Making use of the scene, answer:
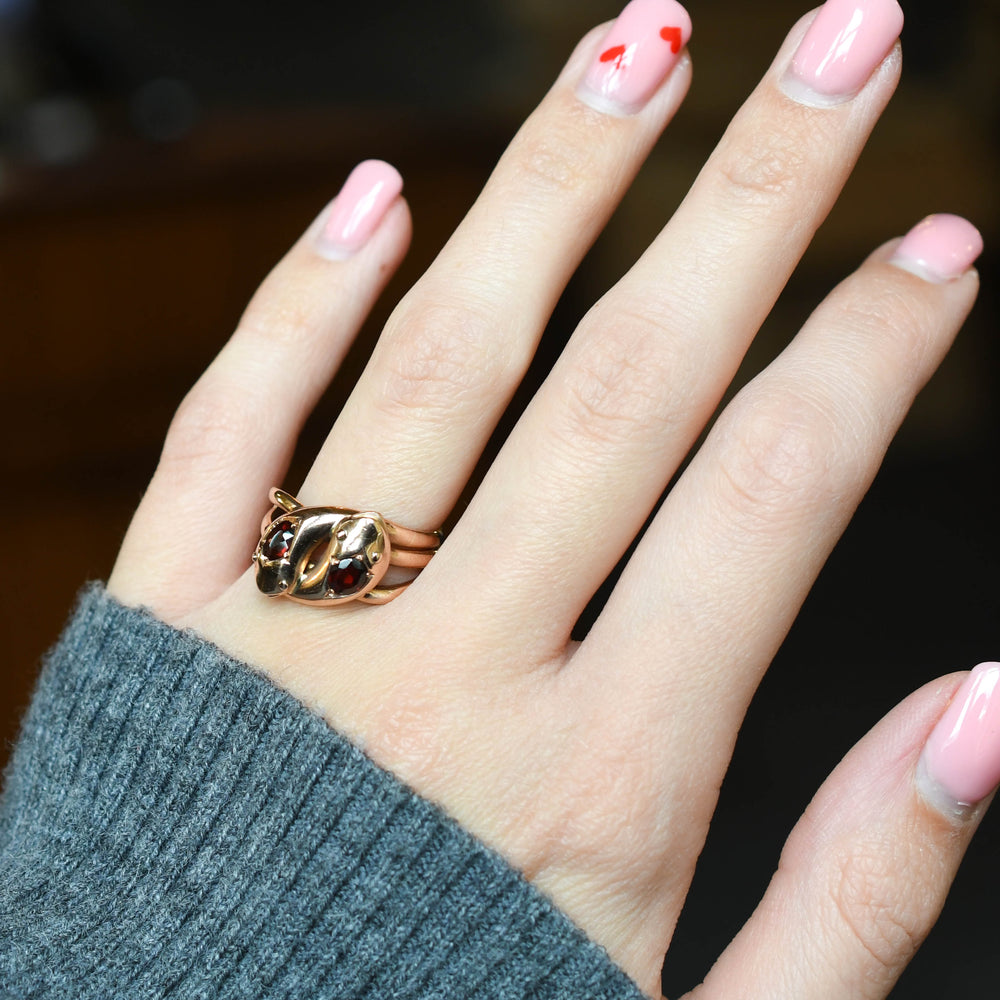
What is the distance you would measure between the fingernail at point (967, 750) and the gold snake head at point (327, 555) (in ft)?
1.13

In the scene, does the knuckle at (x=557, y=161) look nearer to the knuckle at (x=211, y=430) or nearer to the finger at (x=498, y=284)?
the finger at (x=498, y=284)

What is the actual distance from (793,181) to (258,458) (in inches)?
16.8

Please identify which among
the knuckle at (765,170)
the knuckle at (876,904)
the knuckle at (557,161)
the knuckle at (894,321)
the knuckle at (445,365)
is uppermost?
the knuckle at (765,170)

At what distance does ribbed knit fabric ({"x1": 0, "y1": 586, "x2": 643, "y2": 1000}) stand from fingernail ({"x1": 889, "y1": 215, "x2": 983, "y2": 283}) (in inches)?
19.1

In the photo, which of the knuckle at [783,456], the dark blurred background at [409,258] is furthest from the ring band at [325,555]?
the dark blurred background at [409,258]

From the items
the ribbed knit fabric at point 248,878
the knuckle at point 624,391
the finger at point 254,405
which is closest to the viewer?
the ribbed knit fabric at point 248,878

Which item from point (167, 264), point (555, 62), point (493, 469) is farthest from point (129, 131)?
point (493, 469)

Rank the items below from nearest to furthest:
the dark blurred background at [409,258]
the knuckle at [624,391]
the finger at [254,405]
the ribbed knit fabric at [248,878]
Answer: the ribbed knit fabric at [248,878]
the knuckle at [624,391]
the finger at [254,405]
the dark blurred background at [409,258]

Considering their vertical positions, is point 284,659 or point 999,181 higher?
point 999,181

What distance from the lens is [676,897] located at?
629mm

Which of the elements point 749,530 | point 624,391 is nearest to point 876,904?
point 749,530

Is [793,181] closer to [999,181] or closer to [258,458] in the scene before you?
[258,458]

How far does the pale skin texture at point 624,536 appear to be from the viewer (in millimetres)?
597

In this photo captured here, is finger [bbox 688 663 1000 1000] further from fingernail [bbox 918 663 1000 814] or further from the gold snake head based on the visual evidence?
the gold snake head
